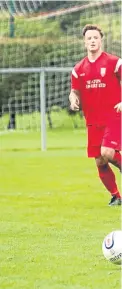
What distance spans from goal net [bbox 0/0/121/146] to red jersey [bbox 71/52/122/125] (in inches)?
605

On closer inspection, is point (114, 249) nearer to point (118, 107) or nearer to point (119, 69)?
point (118, 107)

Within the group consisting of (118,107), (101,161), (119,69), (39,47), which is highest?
(119,69)

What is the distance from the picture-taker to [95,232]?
7914mm

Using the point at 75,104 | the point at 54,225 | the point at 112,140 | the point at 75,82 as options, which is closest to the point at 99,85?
the point at 75,82

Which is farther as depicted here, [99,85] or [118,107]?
[99,85]

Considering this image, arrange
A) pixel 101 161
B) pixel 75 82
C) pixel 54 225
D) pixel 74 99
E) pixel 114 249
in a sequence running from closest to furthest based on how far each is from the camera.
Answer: pixel 114 249 → pixel 54 225 → pixel 74 99 → pixel 75 82 → pixel 101 161

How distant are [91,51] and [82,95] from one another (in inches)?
20.5

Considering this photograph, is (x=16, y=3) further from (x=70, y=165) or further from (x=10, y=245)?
(x=10, y=245)

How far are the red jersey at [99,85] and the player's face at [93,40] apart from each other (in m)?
0.19

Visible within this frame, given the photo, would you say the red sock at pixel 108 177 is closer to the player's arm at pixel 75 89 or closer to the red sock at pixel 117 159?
the red sock at pixel 117 159

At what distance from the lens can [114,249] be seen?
20.7ft

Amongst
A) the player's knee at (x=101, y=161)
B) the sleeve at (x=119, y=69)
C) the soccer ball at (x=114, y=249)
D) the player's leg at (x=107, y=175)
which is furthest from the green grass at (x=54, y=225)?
the sleeve at (x=119, y=69)

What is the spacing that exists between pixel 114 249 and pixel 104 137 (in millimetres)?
3549

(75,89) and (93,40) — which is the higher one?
(93,40)
